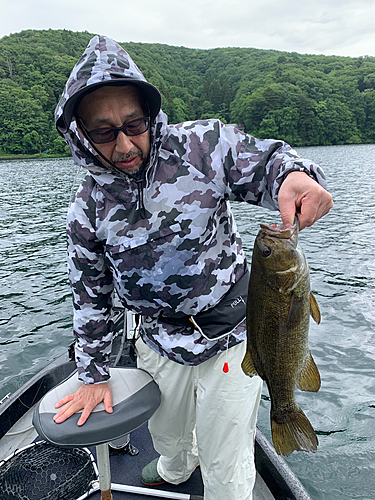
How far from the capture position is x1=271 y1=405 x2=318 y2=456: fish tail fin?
223cm

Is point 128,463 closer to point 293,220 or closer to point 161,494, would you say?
point 161,494

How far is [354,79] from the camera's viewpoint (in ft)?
329

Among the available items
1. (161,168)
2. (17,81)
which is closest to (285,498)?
(161,168)

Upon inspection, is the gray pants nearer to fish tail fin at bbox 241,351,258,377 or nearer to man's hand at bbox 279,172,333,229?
fish tail fin at bbox 241,351,258,377

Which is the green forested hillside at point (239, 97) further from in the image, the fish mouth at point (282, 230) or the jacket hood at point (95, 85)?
the fish mouth at point (282, 230)

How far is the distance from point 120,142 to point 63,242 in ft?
47.0

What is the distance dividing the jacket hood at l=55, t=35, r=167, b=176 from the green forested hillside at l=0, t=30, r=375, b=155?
6940 centimetres

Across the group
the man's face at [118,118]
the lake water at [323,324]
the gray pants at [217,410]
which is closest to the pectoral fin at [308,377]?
the gray pants at [217,410]

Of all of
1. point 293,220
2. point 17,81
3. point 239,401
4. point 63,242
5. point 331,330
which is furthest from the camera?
point 17,81

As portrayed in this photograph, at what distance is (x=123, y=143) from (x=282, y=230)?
122 centimetres

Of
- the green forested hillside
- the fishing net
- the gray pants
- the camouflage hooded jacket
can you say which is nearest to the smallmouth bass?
the gray pants

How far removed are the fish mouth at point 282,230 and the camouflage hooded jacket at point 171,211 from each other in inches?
17.9

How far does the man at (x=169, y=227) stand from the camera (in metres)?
2.35

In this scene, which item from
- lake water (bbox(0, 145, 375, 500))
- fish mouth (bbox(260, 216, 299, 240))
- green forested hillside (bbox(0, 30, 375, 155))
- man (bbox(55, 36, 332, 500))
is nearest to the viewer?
fish mouth (bbox(260, 216, 299, 240))
